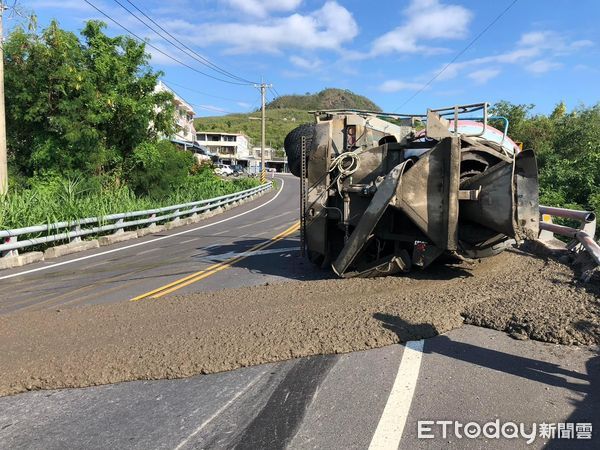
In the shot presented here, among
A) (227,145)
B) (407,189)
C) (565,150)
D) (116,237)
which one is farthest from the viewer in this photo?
(227,145)

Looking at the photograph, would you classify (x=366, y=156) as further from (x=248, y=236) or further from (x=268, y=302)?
(x=248, y=236)

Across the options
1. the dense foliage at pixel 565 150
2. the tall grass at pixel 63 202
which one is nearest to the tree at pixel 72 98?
the tall grass at pixel 63 202

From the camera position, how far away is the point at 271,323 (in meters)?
5.66

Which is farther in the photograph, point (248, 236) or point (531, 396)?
point (248, 236)

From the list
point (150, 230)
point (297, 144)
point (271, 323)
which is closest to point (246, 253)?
point (297, 144)

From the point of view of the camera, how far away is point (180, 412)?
12.7 ft

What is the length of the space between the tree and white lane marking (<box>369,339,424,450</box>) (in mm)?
18173

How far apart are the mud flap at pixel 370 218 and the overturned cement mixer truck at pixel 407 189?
0.05 feet

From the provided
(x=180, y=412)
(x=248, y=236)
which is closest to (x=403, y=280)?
(x=180, y=412)

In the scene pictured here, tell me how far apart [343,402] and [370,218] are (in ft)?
12.6

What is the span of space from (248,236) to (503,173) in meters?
10.7

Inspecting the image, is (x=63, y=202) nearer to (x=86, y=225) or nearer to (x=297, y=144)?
(x=86, y=225)

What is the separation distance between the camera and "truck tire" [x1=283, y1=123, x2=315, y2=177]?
8.96 metres

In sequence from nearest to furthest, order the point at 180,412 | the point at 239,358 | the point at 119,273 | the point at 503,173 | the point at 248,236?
the point at 180,412 → the point at 239,358 → the point at 503,173 → the point at 119,273 → the point at 248,236
